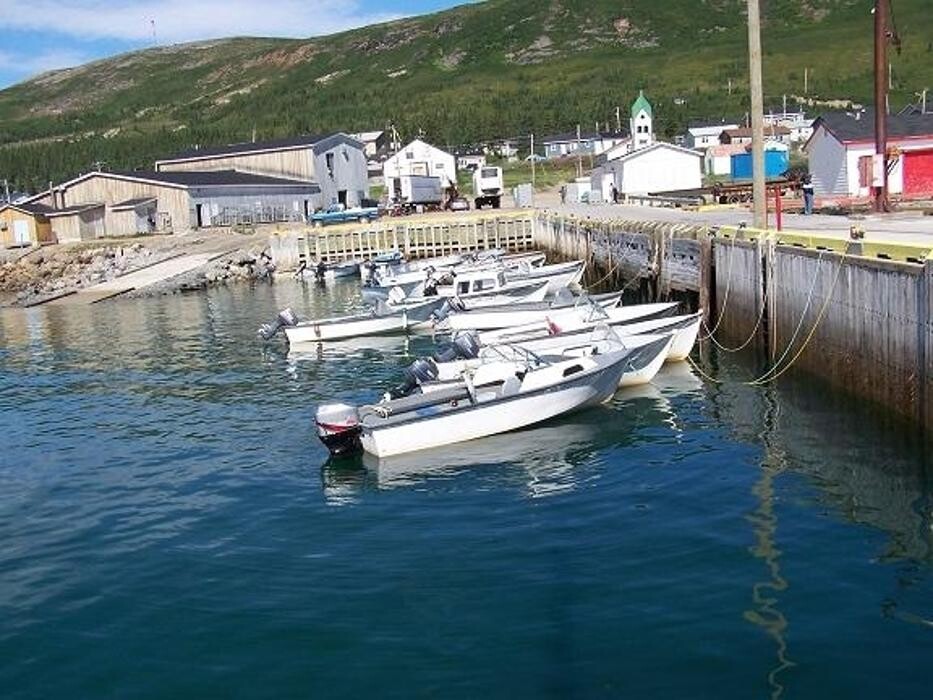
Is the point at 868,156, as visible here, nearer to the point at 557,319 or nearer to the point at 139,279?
the point at 557,319

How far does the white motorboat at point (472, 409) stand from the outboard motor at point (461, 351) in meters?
1.74

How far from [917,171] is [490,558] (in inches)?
1916

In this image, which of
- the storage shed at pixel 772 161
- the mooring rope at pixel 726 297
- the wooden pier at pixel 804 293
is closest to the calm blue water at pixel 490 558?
the wooden pier at pixel 804 293

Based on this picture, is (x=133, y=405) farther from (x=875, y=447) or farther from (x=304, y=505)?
(x=875, y=447)

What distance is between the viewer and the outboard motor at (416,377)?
22672 mm

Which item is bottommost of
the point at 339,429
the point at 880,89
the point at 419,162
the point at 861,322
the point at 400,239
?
the point at 339,429

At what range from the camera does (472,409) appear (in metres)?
21.3

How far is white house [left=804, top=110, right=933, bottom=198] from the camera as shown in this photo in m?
A: 54.9

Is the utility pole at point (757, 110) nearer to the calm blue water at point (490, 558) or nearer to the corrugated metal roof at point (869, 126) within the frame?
the calm blue water at point (490, 558)

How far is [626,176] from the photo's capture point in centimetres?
8781

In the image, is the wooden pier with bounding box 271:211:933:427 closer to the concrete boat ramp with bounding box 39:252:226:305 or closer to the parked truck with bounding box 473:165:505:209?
the concrete boat ramp with bounding box 39:252:226:305

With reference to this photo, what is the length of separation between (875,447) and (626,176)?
71233 mm

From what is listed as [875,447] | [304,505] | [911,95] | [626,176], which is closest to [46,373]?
[304,505]

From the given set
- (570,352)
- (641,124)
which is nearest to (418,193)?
(641,124)
